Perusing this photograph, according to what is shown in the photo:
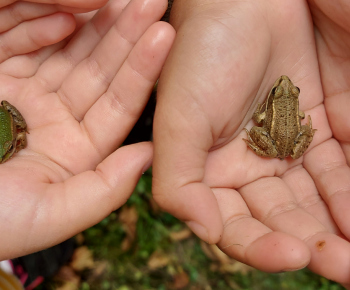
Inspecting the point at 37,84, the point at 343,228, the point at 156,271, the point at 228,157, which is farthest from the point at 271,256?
the point at 37,84

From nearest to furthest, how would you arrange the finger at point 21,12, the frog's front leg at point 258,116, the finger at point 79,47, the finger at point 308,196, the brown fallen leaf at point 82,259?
the finger at point 308,196
the finger at point 21,12
the frog's front leg at point 258,116
the finger at point 79,47
the brown fallen leaf at point 82,259

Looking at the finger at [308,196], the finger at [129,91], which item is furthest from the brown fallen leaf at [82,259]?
the finger at [308,196]

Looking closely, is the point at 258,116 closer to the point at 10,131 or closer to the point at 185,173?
the point at 185,173

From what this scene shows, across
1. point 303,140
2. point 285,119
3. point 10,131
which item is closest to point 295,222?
point 303,140

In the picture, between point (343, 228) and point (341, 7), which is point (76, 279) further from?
point (341, 7)

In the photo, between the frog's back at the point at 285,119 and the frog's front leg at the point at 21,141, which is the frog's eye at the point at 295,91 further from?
the frog's front leg at the point at 21,141

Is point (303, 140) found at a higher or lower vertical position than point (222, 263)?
higher

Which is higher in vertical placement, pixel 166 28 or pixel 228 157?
pixel 166 28
